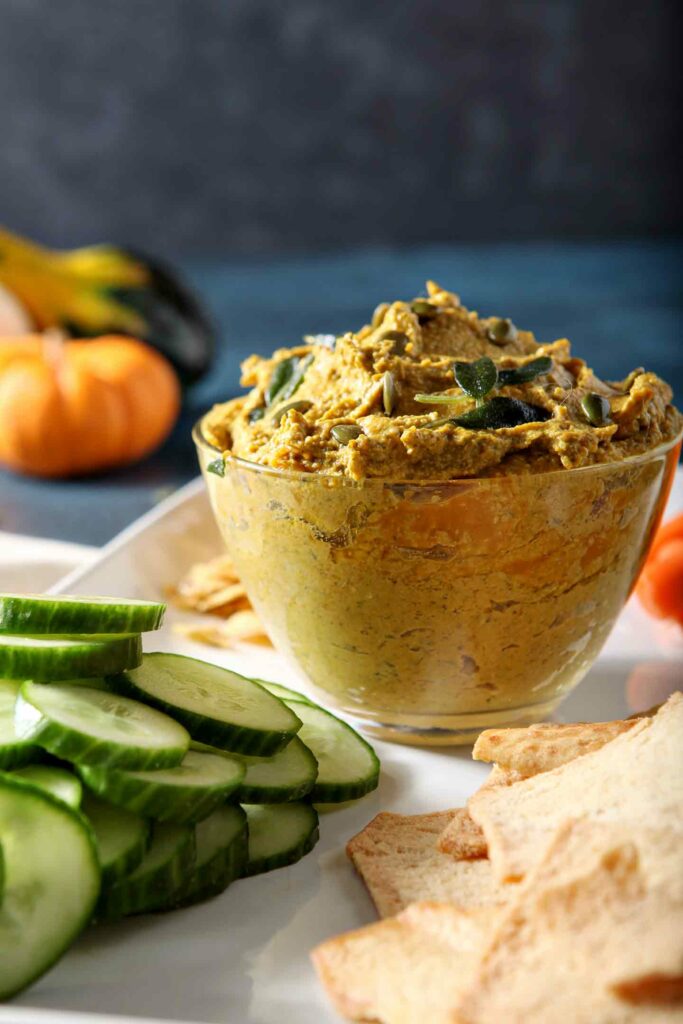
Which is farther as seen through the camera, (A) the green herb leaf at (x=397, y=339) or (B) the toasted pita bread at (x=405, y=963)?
(A) the green herb leaf at (x=397, y=339)

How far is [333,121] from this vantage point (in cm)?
1035

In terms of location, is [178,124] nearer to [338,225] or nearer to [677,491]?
[338,225]

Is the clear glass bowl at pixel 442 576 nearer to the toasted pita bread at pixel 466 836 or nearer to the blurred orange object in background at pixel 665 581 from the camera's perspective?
the toasted pita bread at pixel 466 836

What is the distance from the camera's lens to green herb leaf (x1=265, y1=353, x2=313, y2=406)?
274 cm

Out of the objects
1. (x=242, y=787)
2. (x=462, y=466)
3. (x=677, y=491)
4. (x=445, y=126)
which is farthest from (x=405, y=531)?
(x=445, y=126)

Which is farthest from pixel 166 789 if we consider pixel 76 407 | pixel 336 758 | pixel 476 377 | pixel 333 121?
pixel 333 121

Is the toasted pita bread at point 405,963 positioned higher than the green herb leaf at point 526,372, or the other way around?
the green herb leaf at point 526,372

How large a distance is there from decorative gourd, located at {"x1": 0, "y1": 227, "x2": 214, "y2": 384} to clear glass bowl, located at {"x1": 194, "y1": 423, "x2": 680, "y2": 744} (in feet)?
13.2

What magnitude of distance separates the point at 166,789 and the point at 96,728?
0.16 m

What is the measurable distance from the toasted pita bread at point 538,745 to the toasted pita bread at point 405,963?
421mm

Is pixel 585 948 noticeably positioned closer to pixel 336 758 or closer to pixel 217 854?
pixel 217 854

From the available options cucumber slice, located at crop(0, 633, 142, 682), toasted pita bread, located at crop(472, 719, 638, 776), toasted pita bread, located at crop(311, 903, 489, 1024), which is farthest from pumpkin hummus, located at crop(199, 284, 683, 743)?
toasted pita bread, located at crop(311, 903, 489, 1024)

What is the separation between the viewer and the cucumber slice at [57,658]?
7.06ft

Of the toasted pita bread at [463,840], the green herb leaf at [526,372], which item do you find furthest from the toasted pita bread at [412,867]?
the green herb leaf at [526,372]
